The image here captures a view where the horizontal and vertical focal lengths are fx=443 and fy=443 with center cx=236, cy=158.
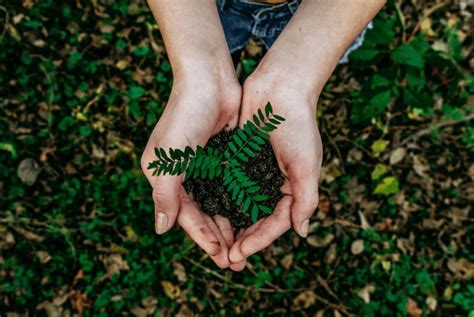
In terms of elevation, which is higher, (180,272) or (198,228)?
(198,228)

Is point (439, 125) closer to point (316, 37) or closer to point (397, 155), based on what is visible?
point (397, 155)

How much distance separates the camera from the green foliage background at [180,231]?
3.89 meters

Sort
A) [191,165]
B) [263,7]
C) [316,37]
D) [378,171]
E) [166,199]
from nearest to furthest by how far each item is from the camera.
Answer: [191,165] → [166,199] → [316,37] → [263,7] → [378,171]

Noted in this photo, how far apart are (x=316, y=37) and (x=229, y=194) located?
3.70 ft

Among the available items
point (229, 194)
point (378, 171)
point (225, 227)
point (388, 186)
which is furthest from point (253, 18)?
point (388, 186)

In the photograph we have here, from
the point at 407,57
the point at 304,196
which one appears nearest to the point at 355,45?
the point at 407,57

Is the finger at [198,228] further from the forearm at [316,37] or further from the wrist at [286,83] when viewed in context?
the forearm at [316,37]

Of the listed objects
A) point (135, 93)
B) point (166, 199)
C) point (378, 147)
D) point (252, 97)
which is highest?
point (252, 97)

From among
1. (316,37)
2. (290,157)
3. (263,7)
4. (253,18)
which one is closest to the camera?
(290,157)

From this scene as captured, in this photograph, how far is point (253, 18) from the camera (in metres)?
3.36

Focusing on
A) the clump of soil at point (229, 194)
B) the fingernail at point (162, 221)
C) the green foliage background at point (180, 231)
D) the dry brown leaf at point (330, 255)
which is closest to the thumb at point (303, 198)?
the clump of soil at point (229, 194)

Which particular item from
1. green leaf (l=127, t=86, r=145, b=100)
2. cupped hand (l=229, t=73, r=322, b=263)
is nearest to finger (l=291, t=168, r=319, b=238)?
cupped hand (l=229, t=73, r=322, b=263)

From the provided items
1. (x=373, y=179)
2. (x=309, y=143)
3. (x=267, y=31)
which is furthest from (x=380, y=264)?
(x=267, y=31)

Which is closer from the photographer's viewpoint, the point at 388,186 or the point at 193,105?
the point at 193,105
